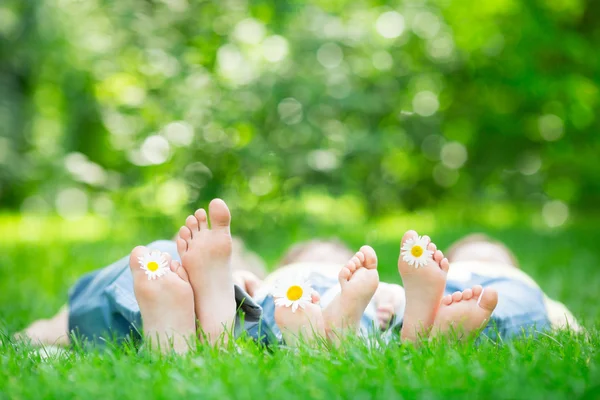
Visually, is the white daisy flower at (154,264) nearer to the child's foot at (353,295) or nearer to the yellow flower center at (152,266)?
the yellow flower center at (152,266)

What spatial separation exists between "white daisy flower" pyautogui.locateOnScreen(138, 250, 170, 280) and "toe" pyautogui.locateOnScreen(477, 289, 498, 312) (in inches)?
29.4

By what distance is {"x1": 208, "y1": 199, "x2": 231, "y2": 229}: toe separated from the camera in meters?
1.63

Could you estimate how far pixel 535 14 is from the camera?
19.7ft

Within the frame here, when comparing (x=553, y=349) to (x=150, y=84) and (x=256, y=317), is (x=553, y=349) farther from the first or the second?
(x=150, y=84)

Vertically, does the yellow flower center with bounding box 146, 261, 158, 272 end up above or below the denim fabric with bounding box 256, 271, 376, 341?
above

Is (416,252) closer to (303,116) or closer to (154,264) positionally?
(154,264)

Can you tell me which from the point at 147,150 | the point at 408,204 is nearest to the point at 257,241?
the point at 147,150

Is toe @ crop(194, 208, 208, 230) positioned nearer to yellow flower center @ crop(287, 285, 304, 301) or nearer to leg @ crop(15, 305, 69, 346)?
yellow flower center @ crop(287, 285, 304, 301)

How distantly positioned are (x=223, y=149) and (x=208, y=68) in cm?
55

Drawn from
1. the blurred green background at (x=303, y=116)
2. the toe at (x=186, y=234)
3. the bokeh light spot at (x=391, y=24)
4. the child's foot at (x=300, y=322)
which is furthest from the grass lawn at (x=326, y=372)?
the bokeh light spot at (x=391, y=24)

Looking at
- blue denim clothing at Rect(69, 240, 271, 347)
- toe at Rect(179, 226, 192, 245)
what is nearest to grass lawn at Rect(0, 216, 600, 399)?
blue denim clothing at Rect(69, 240, 271, 347)

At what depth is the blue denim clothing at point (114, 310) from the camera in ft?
5.66

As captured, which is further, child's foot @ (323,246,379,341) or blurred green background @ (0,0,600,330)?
blurred green background @ (0,0,600,330)

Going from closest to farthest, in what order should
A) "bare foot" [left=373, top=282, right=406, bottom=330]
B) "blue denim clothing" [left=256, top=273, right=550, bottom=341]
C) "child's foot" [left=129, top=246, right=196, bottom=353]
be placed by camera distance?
1. "child's foot" [left=129, top=246, right=196, bottom=353]
2. "blue denim clothing" [left=256, top=273, right=550, bottom=341]
3. "bare foot" [left=373, top=282, right=406, bottom=330]
